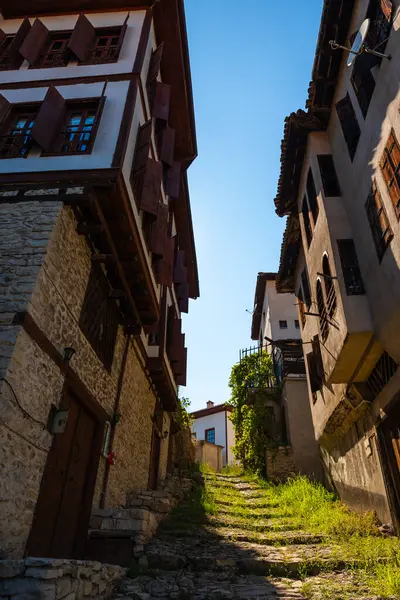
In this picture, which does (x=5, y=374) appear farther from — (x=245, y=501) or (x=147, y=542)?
(x=245, y=501)

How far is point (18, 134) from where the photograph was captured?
7281 millimetres

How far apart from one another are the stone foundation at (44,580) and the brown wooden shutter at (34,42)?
9231 mm

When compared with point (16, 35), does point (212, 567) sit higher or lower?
lower

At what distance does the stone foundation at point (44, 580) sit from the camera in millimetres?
3273

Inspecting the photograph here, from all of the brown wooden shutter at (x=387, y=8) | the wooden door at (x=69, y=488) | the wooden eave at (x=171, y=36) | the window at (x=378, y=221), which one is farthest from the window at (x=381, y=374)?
the wooden eave at (x=171, y=36)

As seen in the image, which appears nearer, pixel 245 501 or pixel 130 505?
pixel 130 505

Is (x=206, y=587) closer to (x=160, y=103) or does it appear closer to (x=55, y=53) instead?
(x=160, y=103)

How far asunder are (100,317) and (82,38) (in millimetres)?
6341

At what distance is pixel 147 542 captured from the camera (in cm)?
661

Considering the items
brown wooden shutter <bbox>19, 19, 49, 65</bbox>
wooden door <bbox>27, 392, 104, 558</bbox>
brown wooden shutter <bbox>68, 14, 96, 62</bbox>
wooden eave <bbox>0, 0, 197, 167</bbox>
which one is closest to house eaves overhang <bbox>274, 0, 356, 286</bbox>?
wooden eave <bbox>0, 0, 197, 167</bbox>

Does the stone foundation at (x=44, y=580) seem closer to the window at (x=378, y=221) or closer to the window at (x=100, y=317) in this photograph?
the window at (x=100, y=317)

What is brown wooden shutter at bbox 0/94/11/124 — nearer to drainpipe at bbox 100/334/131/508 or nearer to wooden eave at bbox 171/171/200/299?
drainpipe at bbox 100/334/131/508

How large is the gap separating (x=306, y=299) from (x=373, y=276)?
17.6 feet

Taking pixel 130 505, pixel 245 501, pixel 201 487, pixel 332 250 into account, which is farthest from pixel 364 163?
pixel 201 487
